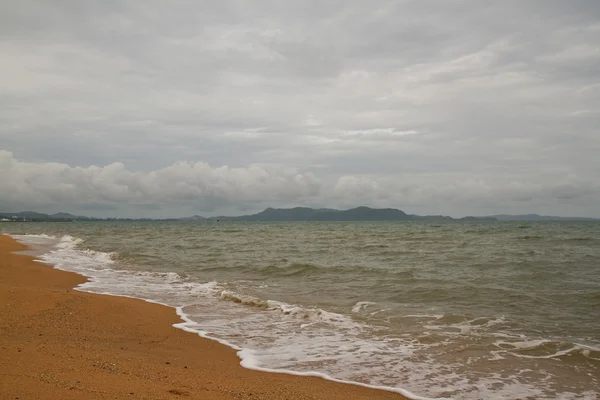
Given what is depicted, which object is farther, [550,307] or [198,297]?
[198,297]

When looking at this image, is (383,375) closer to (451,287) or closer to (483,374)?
(483,374)

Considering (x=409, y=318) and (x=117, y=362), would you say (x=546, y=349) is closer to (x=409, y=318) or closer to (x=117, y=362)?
(x=409, y=318)

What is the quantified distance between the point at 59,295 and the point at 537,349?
11304 mm

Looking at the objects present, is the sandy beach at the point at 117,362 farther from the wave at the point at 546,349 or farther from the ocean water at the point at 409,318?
the wave at the point at 546,349

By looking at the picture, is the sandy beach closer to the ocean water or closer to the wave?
the ocean water

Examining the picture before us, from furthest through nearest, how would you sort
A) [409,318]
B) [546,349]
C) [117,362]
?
1. [409,318]
2. [546,349]
3. [117,362]

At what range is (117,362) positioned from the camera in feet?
21.4

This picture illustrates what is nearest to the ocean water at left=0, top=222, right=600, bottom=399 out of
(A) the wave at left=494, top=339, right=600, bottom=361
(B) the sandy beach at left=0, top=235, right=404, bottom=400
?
Answer: (A) the wave at left=494, top=339, right=600, bottom=361

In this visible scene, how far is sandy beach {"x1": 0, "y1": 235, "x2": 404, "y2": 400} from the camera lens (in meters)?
5.31

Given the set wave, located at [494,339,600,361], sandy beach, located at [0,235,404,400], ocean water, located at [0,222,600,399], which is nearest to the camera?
sandy beach, located at [0,235,404,400]

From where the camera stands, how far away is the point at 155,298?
13.8 m

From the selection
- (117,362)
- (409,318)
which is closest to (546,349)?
(409,318)

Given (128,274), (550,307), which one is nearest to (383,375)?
(550,307)

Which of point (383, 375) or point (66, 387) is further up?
point (66, 387)
